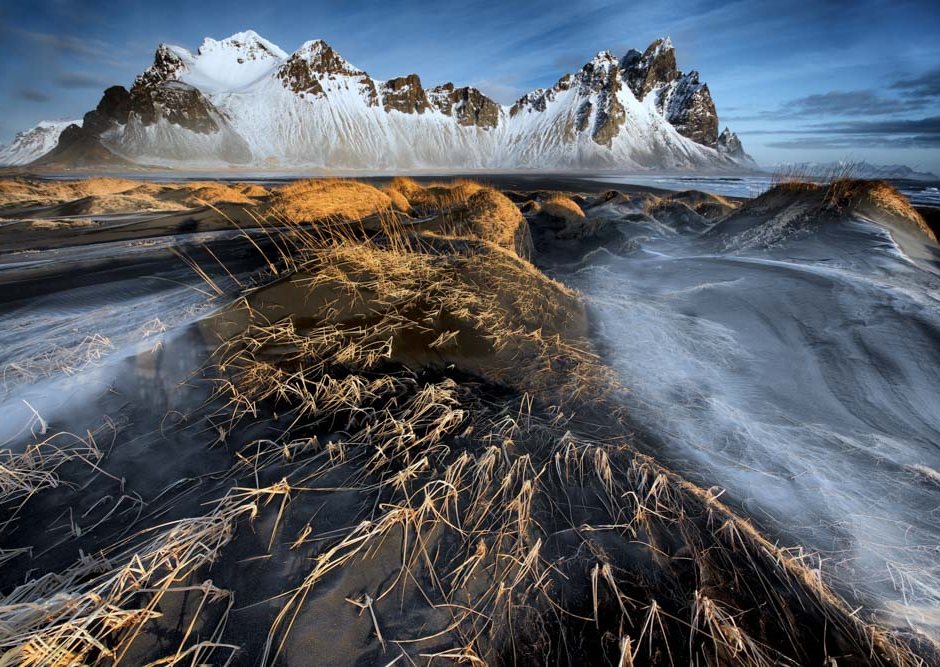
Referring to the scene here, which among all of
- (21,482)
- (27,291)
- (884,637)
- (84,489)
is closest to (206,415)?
(84,489)

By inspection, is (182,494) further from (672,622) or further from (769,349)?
(769,349)

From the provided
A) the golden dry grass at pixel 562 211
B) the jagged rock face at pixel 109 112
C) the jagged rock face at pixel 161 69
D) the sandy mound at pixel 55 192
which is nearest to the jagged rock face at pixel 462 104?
the jagged rock face at pixel 161 69

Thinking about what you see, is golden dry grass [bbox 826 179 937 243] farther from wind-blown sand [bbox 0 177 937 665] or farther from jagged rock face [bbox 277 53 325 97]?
jagged rock face [bbox 277 53 325 97]

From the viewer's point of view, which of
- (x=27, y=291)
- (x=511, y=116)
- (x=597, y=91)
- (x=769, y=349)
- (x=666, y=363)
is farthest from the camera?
(x=511, y=116)

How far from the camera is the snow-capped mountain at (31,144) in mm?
146125

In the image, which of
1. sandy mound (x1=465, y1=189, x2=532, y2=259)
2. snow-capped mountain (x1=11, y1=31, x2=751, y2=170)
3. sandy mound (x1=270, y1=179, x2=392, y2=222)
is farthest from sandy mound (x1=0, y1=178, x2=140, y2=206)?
snow-capped mountain (x1=11, y1=31, x2=751, y2=170)

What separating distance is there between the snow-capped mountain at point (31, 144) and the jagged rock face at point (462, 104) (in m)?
145

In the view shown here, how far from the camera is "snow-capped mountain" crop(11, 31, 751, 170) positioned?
355ft

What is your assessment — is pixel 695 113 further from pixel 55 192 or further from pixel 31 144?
pixel 31 144

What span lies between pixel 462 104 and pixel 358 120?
39220mm

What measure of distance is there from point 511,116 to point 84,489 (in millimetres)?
168347

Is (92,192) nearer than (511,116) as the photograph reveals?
Yes

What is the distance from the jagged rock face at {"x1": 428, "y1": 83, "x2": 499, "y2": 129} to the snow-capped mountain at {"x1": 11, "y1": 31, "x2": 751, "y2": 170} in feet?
1.18

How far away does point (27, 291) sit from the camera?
5426 millimetres
